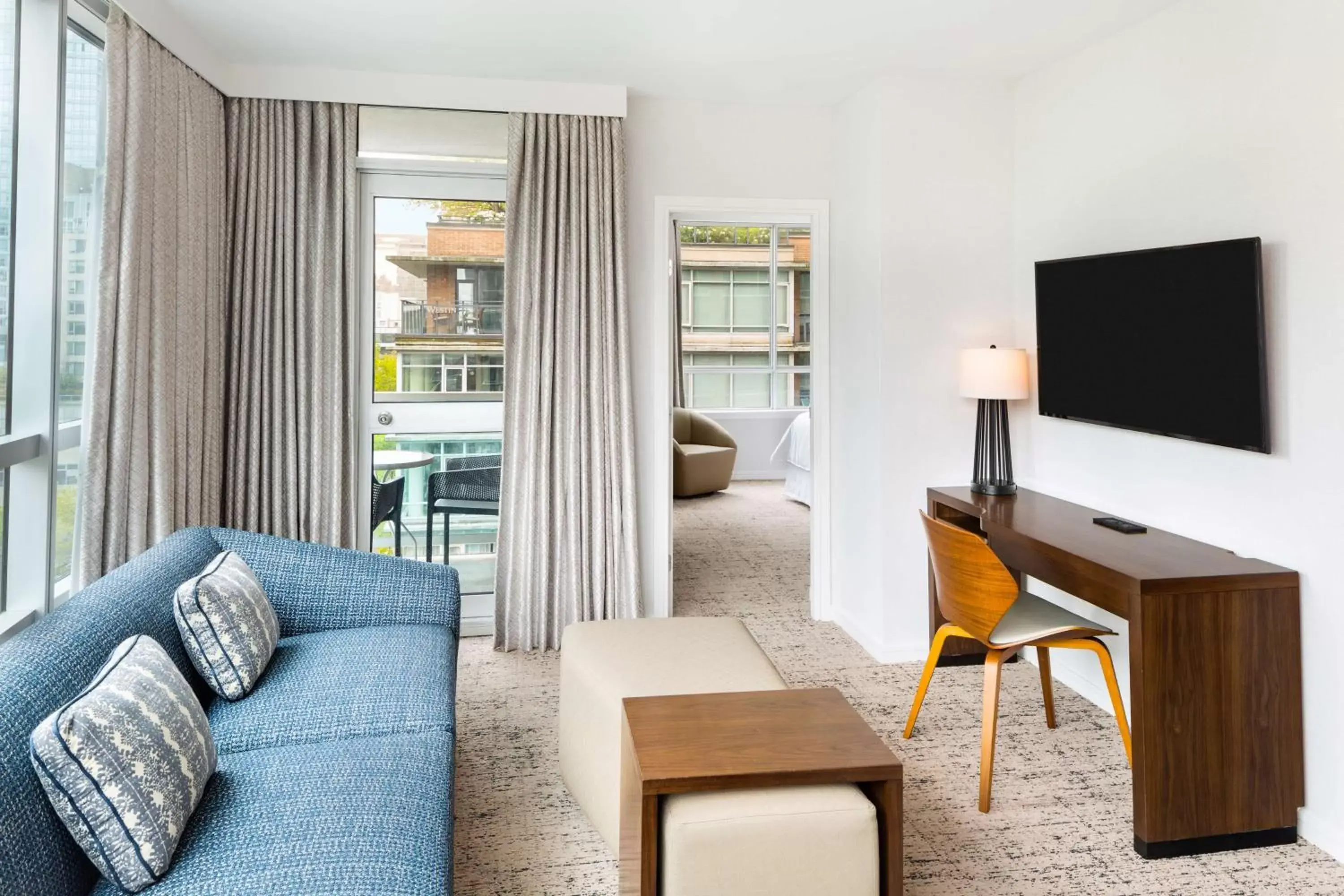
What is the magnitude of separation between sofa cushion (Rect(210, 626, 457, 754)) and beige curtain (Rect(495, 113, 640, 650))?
47.5 inches

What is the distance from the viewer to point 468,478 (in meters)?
4.00

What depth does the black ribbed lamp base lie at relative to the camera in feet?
11.4

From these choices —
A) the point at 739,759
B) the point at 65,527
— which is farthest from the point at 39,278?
the point at 739,759

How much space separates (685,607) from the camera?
4438 millimetres

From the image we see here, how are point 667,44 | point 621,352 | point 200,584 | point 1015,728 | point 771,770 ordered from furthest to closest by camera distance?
point 621,352, point 667,44, point 1015,728, point 200,584, point 771,770

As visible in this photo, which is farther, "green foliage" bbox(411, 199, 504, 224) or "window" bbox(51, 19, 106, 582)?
"green foliage" bbox(411, 199, 504, 224)

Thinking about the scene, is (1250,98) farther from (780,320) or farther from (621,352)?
(780,320)

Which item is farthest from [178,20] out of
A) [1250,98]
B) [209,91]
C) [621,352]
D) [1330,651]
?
[1330,651]

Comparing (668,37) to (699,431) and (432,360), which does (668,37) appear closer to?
(432,360)

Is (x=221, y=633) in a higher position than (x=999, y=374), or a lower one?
lower

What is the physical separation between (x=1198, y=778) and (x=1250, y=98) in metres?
1.90

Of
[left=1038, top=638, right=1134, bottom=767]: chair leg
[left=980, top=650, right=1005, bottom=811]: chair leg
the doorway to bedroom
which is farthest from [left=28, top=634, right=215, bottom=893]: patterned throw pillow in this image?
the doorway to bedroom

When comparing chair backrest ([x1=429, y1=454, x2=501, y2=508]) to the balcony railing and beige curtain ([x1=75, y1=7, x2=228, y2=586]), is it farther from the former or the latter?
beige curtain ([x1=75, y1=7, x2=228, y2=586])

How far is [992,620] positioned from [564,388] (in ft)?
6.64
